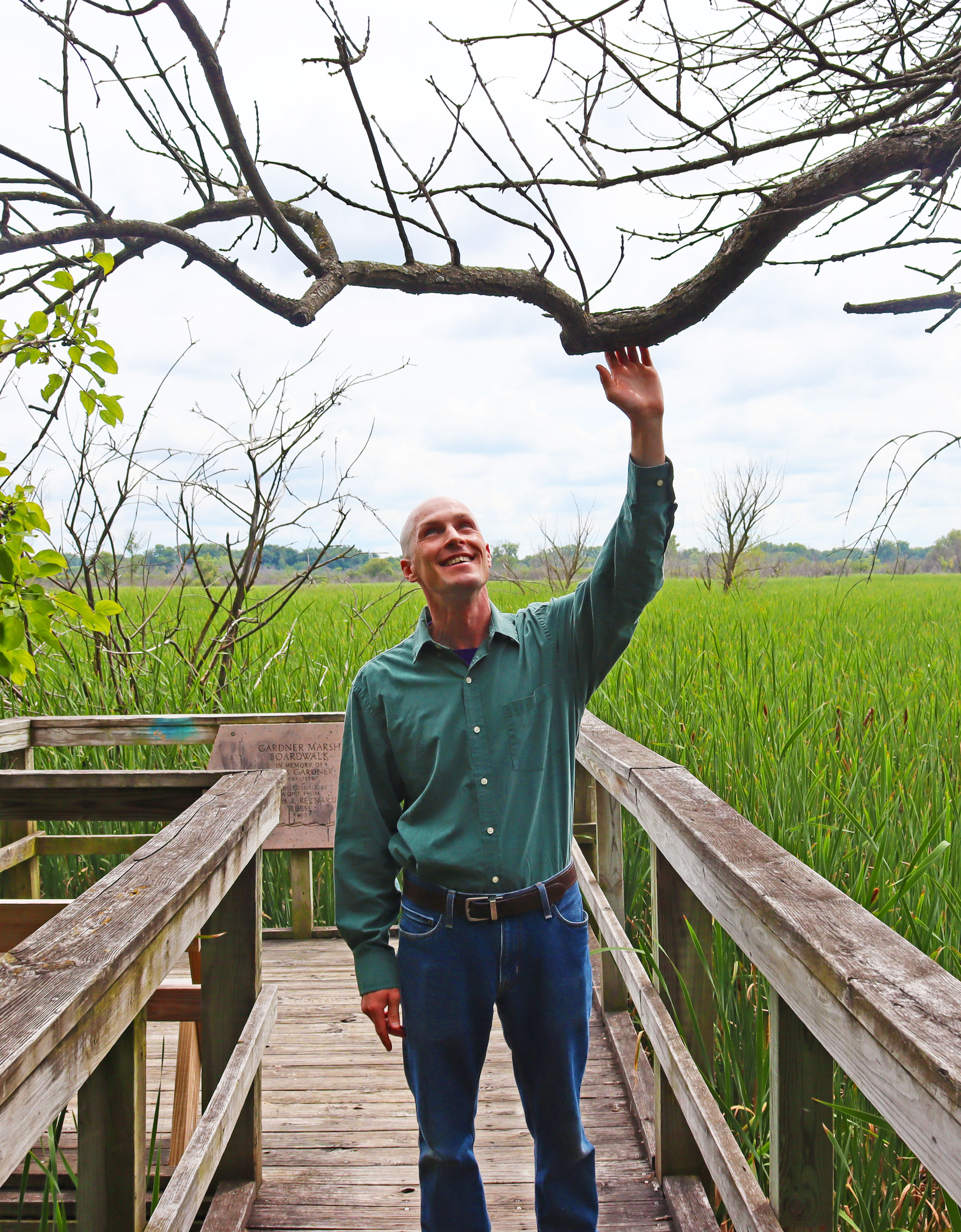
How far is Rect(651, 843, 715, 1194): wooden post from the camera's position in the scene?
6.15 ft

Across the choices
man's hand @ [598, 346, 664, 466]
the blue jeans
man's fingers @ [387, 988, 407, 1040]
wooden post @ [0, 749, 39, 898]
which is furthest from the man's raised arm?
wooden post @ [0, 749, 39, 898]

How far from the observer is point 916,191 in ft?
8.45

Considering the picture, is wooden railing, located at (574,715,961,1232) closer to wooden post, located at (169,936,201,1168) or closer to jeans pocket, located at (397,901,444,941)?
jeans pocket, located at (397,901,444,941)

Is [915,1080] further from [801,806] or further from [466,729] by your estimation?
[801,806]

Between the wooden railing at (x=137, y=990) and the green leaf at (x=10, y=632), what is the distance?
47 centimetres

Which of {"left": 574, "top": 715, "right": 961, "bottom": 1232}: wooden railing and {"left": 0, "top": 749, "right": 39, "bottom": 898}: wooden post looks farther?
{"left": 0, "top": 749, "right": 39, "bottom": 898}: wooden post

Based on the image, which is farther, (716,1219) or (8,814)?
(8,814)

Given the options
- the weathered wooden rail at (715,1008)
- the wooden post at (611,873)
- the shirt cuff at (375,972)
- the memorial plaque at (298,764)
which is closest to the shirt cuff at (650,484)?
the weathered wooden rail at (715,1008)

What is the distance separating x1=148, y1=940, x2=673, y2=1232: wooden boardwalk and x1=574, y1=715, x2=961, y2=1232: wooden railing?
0.37 feet

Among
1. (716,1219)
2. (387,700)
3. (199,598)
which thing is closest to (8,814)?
(387,700)

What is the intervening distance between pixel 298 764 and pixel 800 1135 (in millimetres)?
2779

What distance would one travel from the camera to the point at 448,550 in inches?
65.9

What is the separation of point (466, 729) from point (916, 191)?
2126 mm

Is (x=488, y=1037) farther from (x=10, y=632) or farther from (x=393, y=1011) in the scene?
(x=10, y=632)
